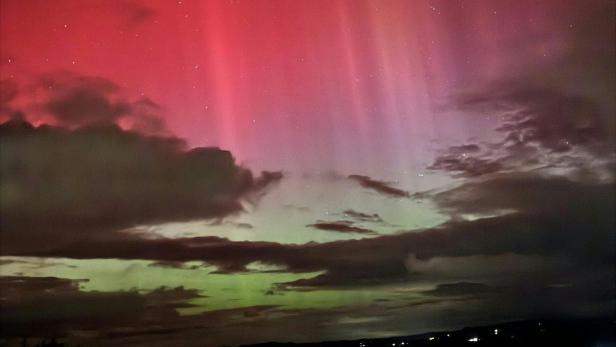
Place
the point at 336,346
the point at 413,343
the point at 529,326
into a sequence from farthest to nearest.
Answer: the point at 413,343, the point at 529,326, the point at 336,346

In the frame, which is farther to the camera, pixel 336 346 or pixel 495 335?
pixel 495 335

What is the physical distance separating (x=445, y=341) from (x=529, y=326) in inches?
A: 525

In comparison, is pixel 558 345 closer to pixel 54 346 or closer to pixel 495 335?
pixel 495 335

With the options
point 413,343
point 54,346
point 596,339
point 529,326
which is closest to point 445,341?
point 413,343

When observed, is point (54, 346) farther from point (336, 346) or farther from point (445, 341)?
point (445, 341)

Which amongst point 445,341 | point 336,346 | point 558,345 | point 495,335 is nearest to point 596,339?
point 558,345

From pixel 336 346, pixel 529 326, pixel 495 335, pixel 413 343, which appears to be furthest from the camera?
pixel 413 343

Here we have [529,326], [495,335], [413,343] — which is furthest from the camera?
[413,343]

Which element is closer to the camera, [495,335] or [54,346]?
[54,346]

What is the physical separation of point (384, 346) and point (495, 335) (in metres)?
12.4

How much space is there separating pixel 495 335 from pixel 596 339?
13.4 m

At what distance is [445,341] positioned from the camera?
77125 millimetres

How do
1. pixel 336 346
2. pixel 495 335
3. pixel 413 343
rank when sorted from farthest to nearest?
pixel 413 343 < pixel 495 335 < pixel 336 346

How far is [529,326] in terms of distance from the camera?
66.1 meters
